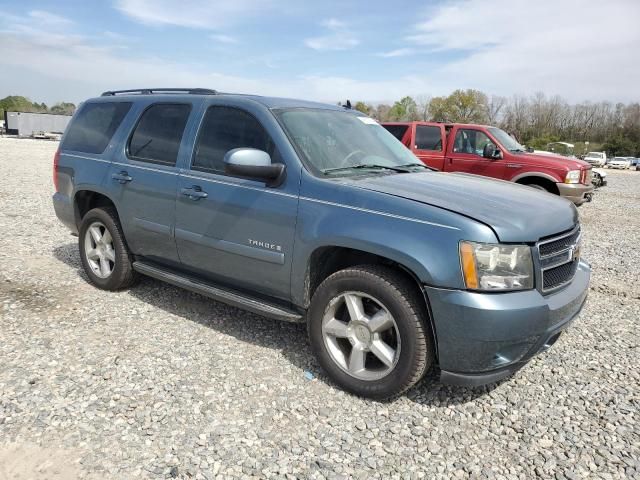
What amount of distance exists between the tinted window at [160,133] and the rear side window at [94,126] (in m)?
0.37

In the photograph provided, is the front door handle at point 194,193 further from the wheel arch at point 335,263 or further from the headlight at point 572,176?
the headlight at point 572,176

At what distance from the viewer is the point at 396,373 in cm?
296

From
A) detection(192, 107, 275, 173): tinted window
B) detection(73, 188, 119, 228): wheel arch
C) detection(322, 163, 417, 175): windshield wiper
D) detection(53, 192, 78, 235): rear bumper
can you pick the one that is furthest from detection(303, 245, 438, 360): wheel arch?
detection(53, 192, 78, 235): rear bumper

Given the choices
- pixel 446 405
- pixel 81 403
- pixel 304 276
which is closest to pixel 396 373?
pixel 446 405

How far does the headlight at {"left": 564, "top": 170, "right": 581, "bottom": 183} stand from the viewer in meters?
9.46

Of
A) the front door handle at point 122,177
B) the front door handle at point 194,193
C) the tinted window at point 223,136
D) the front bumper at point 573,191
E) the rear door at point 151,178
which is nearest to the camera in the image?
the tinted window at point 223,136

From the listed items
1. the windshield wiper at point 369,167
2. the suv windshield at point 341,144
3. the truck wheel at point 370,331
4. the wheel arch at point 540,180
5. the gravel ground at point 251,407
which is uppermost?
the suv windshield at point 341,144

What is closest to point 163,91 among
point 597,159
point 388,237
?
point 388,237

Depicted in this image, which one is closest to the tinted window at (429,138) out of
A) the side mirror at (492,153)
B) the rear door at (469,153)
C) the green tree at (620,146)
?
the rear door at (469,153)

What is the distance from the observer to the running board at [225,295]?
3.41 metres

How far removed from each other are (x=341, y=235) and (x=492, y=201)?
3.17 ft

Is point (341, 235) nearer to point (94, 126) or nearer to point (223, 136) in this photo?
point (223, 136)

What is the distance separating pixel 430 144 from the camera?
10.8 meters

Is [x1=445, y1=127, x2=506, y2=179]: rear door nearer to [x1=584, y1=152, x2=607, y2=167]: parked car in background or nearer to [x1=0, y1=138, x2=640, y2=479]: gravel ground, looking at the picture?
[x1=0, y1=138, x2=640, y2=479]: gravel ground
